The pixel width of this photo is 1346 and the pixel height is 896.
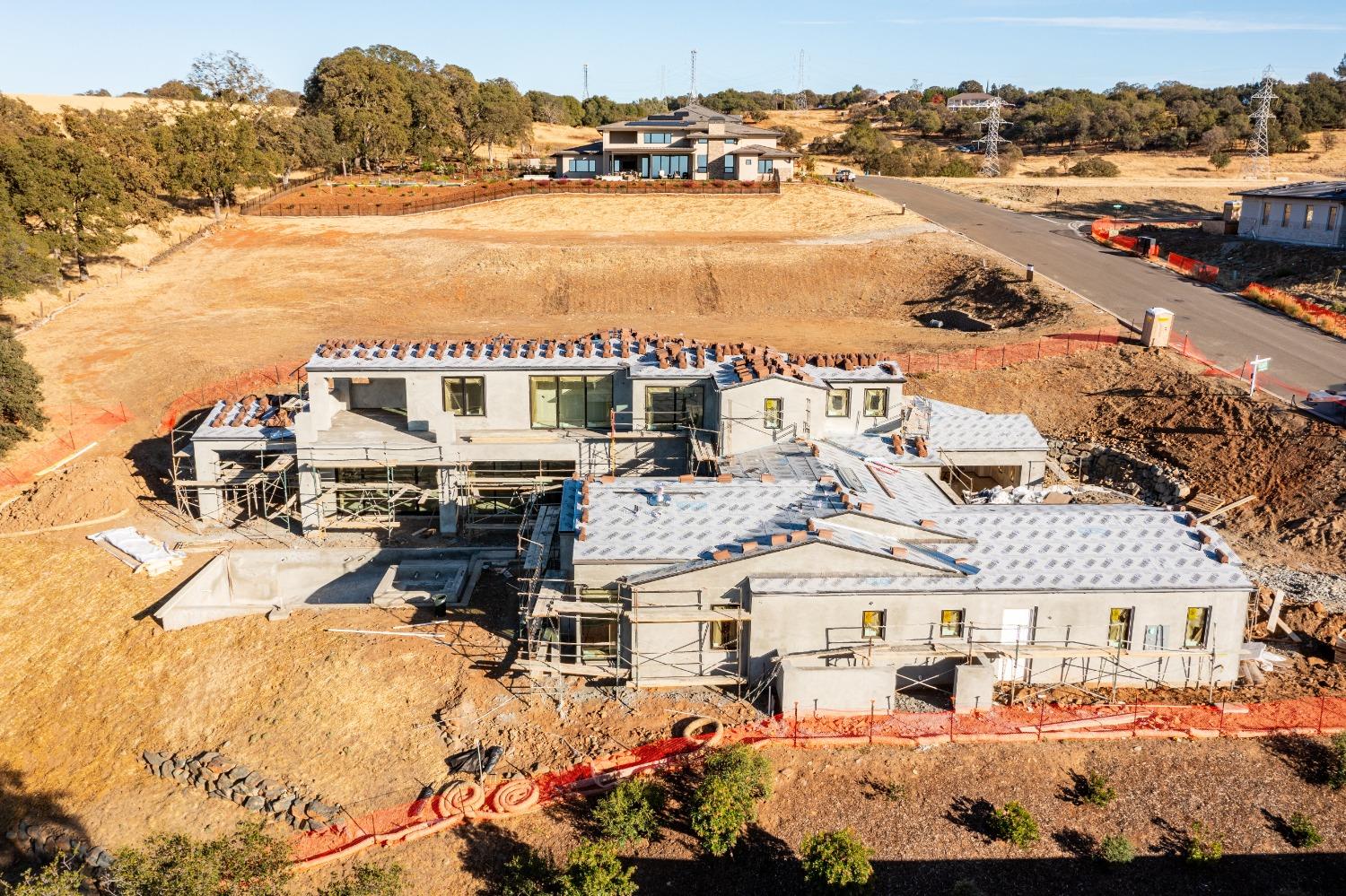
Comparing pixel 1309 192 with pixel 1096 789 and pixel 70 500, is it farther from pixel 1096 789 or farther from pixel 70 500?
pixel 70 500

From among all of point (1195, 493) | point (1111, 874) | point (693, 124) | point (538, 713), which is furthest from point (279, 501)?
point (693, 124)

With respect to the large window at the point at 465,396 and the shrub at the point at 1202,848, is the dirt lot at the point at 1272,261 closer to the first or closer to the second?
the shrub at the point at 1202,848

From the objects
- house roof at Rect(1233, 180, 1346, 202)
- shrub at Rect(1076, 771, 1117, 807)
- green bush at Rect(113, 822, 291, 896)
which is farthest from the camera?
house roof at Rect(1233, 180, 1346, 202)

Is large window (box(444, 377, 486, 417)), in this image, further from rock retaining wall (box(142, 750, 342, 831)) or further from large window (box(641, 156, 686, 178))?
large window (box(641, 156, 686, 178))

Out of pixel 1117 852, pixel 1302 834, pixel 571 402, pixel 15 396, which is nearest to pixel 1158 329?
pixel 571 402

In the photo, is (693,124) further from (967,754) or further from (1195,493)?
(967,754)

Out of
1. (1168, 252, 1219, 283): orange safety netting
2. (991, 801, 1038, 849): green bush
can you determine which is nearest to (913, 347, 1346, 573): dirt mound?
(991, 801, 1038, 849): green bush
